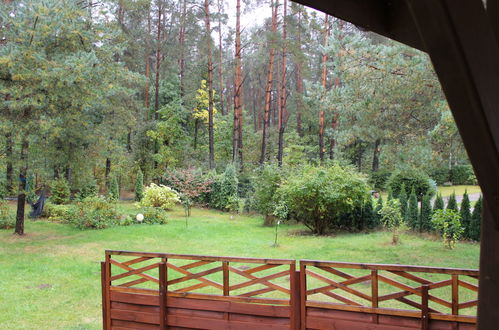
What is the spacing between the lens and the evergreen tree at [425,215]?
10.2 metres

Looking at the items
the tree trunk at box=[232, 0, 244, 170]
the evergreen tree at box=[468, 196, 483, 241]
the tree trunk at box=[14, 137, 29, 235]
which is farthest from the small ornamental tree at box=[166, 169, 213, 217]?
the evergreen tree at box=[468, 196, 483, 241]

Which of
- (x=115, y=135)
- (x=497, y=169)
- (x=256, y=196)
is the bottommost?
(x=256, y=196)

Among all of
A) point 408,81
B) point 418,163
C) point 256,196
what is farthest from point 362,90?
point 256,196

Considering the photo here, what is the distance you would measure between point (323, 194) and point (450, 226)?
296 centimetres

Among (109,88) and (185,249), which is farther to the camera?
(109,88)

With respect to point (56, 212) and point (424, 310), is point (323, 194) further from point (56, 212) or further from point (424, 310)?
point (56, 212)

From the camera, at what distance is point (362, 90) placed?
8.78 m

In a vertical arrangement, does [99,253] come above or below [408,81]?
below

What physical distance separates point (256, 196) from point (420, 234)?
186 inches

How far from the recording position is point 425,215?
10.3m

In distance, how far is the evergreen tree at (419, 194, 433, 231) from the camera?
10188 mm

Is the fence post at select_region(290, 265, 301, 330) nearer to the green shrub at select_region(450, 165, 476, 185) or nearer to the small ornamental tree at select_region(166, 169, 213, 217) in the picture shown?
the small ornamental tree at select_region(166, 169, 213, 217)

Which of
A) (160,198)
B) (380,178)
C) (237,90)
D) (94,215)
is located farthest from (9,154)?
(380,178)

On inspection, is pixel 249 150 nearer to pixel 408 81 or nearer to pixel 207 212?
pixel 207 212
